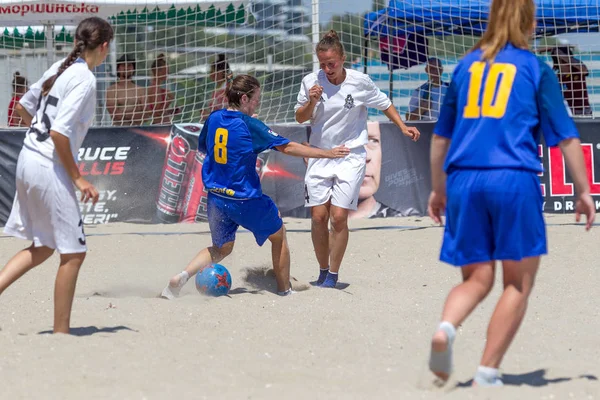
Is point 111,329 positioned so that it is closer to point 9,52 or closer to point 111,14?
Result: point 111,14

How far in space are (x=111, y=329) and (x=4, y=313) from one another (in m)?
0.89

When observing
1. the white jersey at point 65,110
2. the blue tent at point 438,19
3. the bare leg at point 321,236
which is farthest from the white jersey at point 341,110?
the blue tent at point 438,19

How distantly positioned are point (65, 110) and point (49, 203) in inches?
18.1

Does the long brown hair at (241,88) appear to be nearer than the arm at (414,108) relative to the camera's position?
Yes

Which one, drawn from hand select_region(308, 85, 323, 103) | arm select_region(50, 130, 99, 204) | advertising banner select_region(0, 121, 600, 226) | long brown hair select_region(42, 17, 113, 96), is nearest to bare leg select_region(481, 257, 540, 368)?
arm select_region(50, 130, 99, 204)

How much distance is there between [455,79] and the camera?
3.67 metres

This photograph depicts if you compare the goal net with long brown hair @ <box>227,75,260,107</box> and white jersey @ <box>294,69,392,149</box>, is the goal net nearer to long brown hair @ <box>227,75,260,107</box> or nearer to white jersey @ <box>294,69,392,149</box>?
white jersey @ <box>294,69,392,149</box>

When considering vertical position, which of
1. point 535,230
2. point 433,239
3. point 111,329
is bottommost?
point 433,239

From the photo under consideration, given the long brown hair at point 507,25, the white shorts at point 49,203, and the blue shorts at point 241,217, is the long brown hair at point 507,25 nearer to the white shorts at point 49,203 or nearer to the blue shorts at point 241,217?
the white shorts at point 49,203

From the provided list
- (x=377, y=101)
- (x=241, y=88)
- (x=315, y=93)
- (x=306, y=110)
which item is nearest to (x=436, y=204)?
(x=241, y=88)

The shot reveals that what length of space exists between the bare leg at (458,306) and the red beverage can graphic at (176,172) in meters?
6.44

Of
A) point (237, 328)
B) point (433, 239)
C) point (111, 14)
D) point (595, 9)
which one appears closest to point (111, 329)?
point (237, 328)

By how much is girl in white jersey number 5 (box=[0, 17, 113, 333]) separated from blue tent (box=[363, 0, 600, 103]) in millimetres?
7168

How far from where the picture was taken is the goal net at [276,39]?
10938mm
